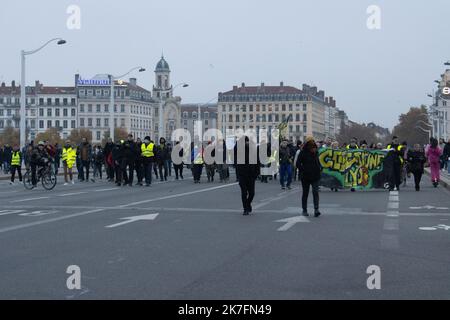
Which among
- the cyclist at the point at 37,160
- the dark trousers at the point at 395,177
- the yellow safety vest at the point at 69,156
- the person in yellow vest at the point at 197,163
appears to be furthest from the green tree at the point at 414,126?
the cyclist at the point at 37,160

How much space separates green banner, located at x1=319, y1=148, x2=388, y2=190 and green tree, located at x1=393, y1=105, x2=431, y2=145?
15015 centimetres

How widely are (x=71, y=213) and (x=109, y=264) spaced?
7.89 m

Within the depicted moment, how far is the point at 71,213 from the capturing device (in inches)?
673

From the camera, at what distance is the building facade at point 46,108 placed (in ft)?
631

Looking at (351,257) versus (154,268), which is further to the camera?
(351,257)

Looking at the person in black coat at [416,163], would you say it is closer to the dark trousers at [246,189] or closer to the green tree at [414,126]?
the dark trousers at [246,189]

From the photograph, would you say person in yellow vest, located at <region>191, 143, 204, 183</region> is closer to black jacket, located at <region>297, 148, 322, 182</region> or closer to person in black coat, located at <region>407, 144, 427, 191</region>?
person in black coat, located at <region>407, 144, 427, 191</region>

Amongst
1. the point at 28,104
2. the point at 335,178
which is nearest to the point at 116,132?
the point at 28,104

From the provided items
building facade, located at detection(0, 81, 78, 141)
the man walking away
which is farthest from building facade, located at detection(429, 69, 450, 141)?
building facade, located at detection(0, 81, 78, 141)

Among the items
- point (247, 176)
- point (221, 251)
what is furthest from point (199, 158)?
point (221, 251)

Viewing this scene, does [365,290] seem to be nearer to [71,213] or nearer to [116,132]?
[71,213]

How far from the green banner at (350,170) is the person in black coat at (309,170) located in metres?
10.5

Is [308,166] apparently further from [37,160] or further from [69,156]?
[69,156]

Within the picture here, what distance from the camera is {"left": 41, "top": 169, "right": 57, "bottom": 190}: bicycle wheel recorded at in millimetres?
27766
